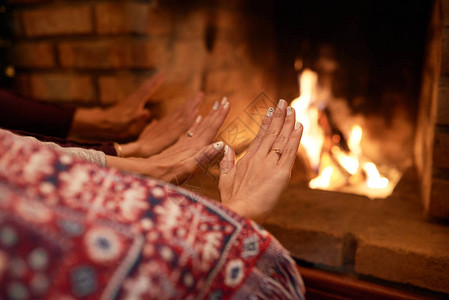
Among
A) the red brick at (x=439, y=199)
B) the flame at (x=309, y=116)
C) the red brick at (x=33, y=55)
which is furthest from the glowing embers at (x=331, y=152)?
the red brick at (x=33, y=55)

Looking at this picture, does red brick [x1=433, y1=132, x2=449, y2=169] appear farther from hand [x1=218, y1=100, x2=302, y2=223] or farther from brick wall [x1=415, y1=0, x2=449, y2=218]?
hand [x1=218, y1=100, x2=302, y2=223]

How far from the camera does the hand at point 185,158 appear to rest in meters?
0.75

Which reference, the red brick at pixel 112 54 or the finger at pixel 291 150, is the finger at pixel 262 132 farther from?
the red brick at pixel 112 54

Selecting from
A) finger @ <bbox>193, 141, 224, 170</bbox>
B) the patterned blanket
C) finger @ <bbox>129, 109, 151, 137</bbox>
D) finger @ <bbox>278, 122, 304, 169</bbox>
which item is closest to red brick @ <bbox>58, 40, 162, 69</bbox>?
finger @ <bbox>129, 109, 151, 137</bbox>

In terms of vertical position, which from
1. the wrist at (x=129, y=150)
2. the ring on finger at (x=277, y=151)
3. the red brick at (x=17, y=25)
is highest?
the red brick at (x=17, y=25)

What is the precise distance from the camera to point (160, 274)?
0.40m

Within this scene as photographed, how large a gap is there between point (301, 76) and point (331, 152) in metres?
0.29

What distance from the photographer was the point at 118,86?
45.0 inches

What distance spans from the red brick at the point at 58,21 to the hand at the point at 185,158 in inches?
19.4

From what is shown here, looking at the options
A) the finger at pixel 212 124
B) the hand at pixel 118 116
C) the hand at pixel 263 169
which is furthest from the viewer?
the hand at pixel 118 116

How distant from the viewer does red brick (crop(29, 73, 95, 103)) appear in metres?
1.19

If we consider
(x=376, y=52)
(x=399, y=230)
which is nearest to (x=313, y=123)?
(x=376, y=52)

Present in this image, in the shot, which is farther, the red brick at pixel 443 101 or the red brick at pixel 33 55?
the red brick at pixel 33 55

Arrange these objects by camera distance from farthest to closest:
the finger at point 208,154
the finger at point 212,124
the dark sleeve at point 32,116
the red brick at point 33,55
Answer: the red brick at point 33,55 → the dark sleeve at point 32,116 → the finger at point 212,124 → the finger at point 208,154
